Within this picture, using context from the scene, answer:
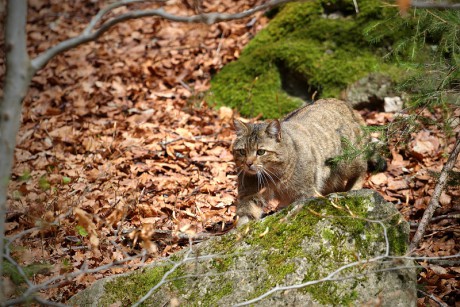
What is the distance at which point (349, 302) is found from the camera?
362 cm

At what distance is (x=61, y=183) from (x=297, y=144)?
9.69 ft

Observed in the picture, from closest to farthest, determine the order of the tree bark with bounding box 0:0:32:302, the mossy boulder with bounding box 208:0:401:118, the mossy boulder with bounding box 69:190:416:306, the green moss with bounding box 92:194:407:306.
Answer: the tree bark with bounding box 0:0:32:302, the mossy boulder with bounding box 69:190:416:306, the green moss with bounding box 92:194:407:306, the mossy boulder with bounding box 208:0:401:118

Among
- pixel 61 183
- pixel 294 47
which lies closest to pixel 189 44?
pixel 294 47

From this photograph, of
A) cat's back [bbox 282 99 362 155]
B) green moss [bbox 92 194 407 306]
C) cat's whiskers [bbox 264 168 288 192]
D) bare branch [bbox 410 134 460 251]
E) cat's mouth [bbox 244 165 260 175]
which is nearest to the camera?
green moss [bbox 92 194 407 306]

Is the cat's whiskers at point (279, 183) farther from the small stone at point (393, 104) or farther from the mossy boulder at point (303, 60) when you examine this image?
the small stone at point (393, 104)

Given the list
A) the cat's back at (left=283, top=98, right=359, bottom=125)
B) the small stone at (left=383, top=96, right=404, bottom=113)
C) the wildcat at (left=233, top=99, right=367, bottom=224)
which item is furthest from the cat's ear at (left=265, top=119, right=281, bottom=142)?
the small stone at (left=383, top=96, right=404, bottom=113)

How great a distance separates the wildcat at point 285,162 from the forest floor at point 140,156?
523 millimetres

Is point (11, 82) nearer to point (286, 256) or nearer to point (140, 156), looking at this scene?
point (286, 256)

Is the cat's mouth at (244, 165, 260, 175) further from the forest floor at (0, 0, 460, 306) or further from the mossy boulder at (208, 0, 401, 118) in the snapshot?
the mossy boulder at (208, 0, 401, 118)

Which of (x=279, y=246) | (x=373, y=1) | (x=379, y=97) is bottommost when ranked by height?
(x=379, y=97)

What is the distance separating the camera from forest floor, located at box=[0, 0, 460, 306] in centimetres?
496

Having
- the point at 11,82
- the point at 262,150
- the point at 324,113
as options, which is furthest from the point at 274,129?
the point at 11,82

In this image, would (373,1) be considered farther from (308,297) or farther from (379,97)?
(308,297)

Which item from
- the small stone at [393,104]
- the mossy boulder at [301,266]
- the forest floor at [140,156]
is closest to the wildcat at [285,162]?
the forest floor at [140,156]
